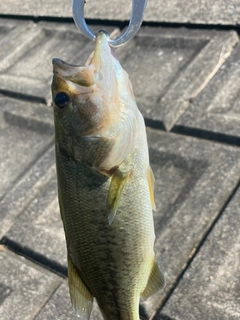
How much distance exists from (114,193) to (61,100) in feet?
1.30

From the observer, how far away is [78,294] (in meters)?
1.81

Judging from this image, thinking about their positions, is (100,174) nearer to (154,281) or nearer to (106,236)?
(106,236)

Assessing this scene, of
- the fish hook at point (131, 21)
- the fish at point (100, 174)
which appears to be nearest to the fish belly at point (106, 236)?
the fish at point (100, 174)

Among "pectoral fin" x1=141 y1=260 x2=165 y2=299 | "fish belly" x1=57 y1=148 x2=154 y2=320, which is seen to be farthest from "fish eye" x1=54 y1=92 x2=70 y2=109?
"pectoral fin" x1=141 y1=260 x2=165 y2=299

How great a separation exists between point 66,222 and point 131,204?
0.25 meters

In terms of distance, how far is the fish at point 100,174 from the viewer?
5.65ft

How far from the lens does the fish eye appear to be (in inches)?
68.1

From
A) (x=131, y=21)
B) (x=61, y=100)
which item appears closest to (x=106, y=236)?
(x=61, y=100)

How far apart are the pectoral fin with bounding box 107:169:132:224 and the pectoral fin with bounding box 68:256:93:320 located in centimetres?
28

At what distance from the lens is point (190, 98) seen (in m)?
3.98

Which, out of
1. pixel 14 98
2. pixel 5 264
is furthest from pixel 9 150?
pixel 5 264

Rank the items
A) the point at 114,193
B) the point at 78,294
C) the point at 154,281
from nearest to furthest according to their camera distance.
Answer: the point at 114,193 < the point at 78,294 < the point at 154,281

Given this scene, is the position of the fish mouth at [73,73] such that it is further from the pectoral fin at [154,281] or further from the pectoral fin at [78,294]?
the pectoral fin at [154,281]

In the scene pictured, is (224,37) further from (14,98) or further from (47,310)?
(47,310)
